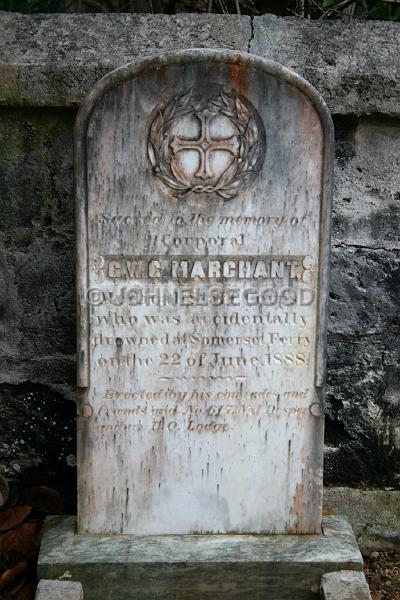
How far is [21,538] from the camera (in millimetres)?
2680

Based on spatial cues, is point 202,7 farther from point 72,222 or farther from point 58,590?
point 58,590

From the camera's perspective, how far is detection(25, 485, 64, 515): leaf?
9.39 ft

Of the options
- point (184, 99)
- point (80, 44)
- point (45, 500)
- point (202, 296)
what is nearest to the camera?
point (184, 99)

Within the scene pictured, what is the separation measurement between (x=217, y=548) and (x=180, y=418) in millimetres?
435

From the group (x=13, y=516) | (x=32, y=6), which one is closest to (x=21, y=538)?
(x=13, y=516)

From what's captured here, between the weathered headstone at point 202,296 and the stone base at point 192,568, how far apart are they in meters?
0.11

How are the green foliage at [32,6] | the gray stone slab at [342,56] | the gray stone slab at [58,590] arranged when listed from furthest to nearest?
the green foliage at [32,6] < the gray stone slab at [342,56] < the gray stone slab at [58,590]

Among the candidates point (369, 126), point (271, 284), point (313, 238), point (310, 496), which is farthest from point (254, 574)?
point (369, 126)

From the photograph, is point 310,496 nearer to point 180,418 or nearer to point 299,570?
point 299,570

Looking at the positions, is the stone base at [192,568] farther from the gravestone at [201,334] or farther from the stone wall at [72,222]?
the stone wall at [72,222]

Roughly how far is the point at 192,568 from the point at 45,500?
731 mm

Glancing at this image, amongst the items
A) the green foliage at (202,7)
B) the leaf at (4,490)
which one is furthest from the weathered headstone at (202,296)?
the green foliage at (202,7)

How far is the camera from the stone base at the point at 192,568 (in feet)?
7.84

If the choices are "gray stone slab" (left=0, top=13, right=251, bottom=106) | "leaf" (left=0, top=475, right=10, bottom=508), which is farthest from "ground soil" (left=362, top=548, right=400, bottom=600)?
"gray stone slab" (left=0, top=13, right=251, bottom=106)
